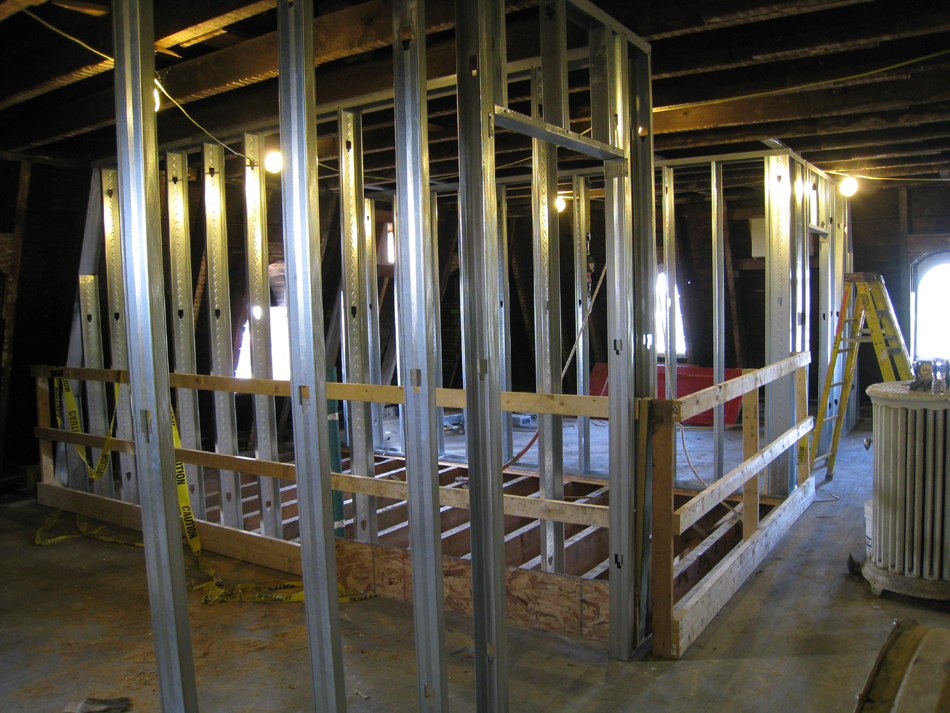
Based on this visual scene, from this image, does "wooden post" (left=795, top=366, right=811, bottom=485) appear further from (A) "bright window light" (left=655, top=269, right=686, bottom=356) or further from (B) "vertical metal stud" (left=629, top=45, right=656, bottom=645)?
(B) "vertical metal stud" (left=629, top=45, right=656, bottom=645)

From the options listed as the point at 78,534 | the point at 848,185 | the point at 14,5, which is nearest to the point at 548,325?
the point at 14,5

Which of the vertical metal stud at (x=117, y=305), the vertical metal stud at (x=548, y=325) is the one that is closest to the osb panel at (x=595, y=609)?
the vertical metal stud at (x=548, y=325)

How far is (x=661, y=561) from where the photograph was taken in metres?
2.75

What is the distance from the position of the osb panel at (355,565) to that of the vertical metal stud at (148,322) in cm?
162

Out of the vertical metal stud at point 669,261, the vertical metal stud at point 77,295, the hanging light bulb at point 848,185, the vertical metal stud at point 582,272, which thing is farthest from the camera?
the hanging light bulb at point 848,185

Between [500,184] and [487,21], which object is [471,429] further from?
[500,184]

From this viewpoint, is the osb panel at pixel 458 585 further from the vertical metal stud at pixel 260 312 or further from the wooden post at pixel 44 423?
the wooden post at pixel 44 423

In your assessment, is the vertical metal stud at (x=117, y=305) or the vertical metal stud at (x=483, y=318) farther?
the vertical metal stud at (x=117, y=305)

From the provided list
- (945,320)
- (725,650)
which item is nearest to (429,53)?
(725,650)

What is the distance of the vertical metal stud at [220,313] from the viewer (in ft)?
13.4

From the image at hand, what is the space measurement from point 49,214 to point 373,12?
10.4 ft

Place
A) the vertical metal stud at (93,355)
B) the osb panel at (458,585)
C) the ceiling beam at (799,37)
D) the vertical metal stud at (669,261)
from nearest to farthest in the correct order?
the ceiling beam at (799,37)
the osb panel at (458,585)
the vertical metal stud at (93,355)
the vertical metal stud at (669,261)

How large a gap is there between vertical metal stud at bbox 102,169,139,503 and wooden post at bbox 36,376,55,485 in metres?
0.62

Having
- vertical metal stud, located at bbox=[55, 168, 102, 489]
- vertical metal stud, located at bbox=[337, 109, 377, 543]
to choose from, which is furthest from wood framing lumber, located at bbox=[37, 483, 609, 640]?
vertical metal stud, located at bbox=[55, 168, 102, 489]
